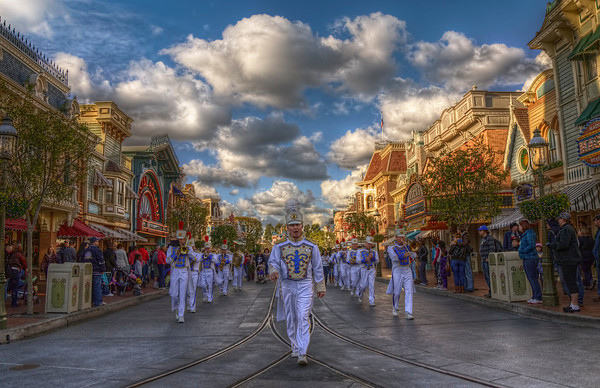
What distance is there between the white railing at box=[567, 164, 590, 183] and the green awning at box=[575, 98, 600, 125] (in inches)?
74.8

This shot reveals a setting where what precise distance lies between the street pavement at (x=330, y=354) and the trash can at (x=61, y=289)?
3.45 ft

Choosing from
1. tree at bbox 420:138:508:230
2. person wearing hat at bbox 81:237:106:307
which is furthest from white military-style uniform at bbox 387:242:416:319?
tree at bbox 420:138:508:230

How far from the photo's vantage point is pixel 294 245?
734 centimetres

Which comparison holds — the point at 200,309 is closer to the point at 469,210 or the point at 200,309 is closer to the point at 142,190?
the point at 469,210

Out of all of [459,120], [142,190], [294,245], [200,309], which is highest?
[459,120]

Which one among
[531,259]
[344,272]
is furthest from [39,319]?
[344,272]

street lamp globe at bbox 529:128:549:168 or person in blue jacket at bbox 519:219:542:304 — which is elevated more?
street lamp globe at bbox 529:128:549:168

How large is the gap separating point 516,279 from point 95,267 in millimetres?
11180

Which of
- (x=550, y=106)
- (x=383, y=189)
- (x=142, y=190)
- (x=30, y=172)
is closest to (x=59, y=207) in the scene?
(x=30, y=172)

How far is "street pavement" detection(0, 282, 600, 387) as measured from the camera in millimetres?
5332

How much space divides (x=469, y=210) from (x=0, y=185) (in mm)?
15289

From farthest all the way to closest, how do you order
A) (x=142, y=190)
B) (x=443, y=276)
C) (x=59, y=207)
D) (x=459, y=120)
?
(x=142, y=190) < (x=459, y=120) < (x=59, y=207) < (x=443, y=276)

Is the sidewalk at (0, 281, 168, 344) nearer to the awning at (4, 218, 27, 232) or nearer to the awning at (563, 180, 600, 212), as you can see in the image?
the awning at (4, 218, 27, 232)

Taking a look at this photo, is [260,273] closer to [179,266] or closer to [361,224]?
[179,266]
